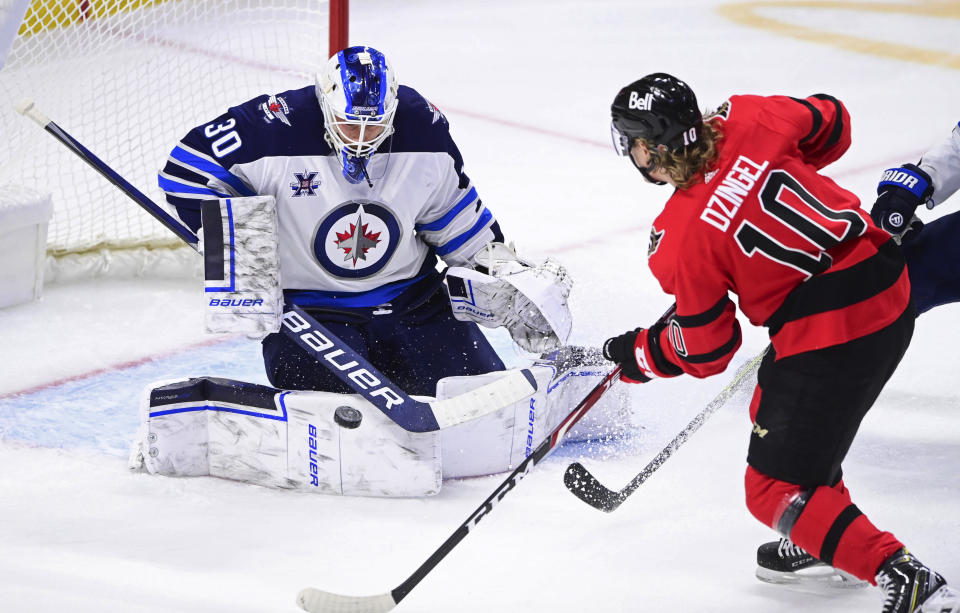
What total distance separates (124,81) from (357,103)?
1.86 meters

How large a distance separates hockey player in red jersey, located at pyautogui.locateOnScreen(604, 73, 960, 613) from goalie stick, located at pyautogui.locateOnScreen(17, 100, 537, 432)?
616 mm

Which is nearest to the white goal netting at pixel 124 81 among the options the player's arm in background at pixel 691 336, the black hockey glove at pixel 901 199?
the black hockey glove at pixel 901 199

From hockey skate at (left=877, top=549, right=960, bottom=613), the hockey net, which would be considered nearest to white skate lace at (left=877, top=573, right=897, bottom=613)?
hockey skate at (left=877, top=549, right=960, bottom=613)

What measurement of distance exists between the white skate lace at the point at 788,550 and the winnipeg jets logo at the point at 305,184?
47.8 inches

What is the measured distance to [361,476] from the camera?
2.52 m

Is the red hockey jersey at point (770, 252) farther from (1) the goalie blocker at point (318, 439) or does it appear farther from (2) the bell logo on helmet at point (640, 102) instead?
(1) the goalie blocker at point (318, 439)

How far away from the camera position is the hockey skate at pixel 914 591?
1798mm

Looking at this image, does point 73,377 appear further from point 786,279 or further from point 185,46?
point 786,279

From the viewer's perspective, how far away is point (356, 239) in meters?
2.70

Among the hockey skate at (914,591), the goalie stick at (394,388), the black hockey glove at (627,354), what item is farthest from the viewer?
the goalie stick at (394,388)

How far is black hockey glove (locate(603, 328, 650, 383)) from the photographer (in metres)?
2.13

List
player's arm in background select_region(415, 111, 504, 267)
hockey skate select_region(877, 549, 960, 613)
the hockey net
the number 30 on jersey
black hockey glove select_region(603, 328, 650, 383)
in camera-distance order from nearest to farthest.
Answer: hockey skate select_region(877, 549, 960, 613)
black hockey glove select_region(603, 328, 650, 383)
the number 30 on jersey
player's arm in background select_region(415, 111, 504, 267)
the hockey net

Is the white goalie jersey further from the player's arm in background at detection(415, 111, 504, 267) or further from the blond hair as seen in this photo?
the blond hair

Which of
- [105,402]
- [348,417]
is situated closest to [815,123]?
[348,417]
